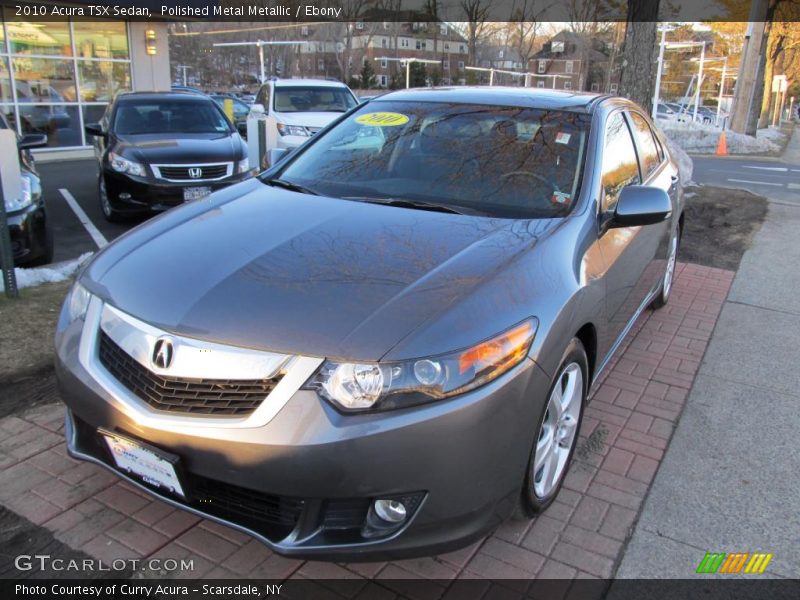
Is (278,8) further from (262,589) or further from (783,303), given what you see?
(262,589)

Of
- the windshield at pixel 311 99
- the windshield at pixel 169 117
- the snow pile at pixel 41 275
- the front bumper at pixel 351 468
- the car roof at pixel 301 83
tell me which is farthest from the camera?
the car roof at pixel 301 83

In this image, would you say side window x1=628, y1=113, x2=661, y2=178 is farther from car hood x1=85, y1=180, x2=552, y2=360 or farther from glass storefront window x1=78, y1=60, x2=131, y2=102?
glass storefront window x1=78, y1=60, x2=131, y2=102

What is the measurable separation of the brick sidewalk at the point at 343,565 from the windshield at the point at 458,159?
4.19 feet

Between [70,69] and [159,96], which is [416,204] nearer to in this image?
[159,96]

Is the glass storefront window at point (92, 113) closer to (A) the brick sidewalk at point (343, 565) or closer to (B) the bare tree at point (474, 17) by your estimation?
(A) the brick sidewalk at point (343, 565)

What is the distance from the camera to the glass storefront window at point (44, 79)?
14.5m

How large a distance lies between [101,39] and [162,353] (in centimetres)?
1607

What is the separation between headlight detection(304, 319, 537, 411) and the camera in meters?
2.10

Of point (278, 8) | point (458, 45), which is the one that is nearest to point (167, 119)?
point (278, 8)

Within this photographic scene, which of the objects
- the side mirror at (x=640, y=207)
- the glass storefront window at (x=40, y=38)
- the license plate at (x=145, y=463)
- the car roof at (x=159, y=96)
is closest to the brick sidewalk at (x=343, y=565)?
the license plate at (x=145, y=463)

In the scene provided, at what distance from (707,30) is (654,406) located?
149 feet

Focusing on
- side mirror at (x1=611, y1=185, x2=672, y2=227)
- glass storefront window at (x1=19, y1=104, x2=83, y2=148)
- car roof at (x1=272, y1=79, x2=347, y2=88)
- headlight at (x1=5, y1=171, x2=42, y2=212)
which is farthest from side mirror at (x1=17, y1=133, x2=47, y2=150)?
glass storefront window at (x1=19, y1=104, x2=83, y2=148)

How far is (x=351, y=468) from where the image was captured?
206cm

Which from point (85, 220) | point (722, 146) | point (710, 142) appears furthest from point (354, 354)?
point (710, 142)
